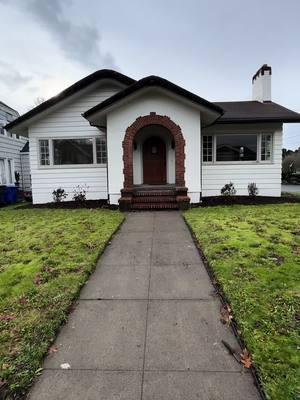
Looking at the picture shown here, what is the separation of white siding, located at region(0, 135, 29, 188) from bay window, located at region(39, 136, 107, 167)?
17.1 ft

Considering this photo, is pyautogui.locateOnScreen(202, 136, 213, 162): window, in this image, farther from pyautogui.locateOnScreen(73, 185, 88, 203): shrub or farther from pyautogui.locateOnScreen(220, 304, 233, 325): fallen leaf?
pyautogui.locateOnScreen(220, 304, 233, 325): fallen leaf

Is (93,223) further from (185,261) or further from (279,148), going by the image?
(279,148)

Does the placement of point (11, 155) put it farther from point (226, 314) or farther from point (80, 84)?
point (226, 314)

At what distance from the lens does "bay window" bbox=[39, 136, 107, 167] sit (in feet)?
43.1

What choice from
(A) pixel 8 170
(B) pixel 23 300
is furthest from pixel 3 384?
(A) pixel 8 170

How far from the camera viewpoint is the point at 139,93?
34.0 ft

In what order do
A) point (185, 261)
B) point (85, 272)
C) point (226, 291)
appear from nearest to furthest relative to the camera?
point (226, 291)
point (85, 272)
point (185, 261)

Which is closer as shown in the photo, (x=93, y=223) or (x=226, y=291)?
(x=226, y=291)

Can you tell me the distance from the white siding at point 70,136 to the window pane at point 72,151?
28 centimetres

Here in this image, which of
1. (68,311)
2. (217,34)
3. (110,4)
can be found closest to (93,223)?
(68,311)

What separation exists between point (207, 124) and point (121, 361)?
11.1m

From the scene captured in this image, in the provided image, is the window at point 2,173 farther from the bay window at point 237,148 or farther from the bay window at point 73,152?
the bay window at point 237,148

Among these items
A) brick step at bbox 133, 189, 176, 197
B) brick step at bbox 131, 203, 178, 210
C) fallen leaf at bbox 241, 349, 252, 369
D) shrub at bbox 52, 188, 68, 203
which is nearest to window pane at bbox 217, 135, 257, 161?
brick step at bbox 133, 189, 176, 197

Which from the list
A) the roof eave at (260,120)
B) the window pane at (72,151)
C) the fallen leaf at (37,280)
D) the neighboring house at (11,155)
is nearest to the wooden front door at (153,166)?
the window pane at (72,151)
